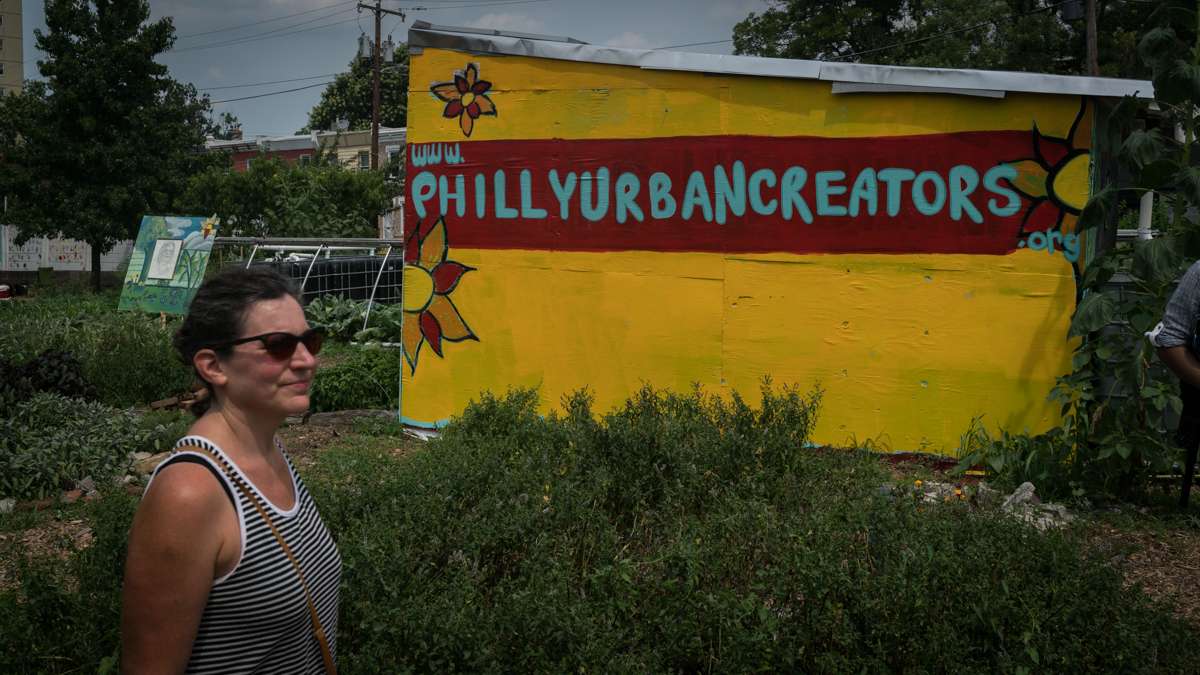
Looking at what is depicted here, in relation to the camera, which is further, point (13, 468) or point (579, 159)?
point (579, 159)

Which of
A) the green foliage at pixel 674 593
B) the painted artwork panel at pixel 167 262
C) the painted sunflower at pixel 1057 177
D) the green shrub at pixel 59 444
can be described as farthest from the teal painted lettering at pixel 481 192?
the painted artwork panel at pixel 167 262

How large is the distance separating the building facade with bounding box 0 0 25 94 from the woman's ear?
308ft

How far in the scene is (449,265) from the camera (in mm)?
9055

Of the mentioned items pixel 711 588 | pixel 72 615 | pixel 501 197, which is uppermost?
pixel 501 197

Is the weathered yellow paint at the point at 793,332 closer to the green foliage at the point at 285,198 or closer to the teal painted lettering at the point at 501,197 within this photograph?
the teal painted lettering at the point at 501,197

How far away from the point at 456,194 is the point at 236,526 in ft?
23.0

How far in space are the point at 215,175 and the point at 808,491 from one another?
30.7 meters

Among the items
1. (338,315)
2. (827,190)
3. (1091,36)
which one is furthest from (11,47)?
(827,190)

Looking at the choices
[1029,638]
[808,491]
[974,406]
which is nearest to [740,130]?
[974,406]

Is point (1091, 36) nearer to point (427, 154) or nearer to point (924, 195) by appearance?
point (924, 195)

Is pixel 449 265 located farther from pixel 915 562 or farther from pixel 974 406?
pixel 915 562

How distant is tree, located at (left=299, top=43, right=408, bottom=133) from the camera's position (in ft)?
194

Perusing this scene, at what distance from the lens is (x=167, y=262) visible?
16.7 metres

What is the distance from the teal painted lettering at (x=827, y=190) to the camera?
26.2ft
